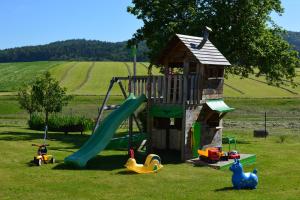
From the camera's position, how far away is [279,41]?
3206 centimetres

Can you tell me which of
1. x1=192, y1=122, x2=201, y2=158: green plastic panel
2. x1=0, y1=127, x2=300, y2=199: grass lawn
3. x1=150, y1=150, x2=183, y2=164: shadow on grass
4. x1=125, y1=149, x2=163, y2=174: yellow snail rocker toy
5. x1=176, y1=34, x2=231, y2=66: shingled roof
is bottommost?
x1=0, y1=127, x2=300, y2=199: grass lawn

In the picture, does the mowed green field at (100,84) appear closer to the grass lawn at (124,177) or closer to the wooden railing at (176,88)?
the grass lawn at (124,177)

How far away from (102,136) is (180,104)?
11.5 feet

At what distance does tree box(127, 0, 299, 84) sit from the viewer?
29922 millimetres

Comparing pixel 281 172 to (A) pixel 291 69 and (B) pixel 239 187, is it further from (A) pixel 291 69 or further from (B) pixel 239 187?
(A) pixel 291 69

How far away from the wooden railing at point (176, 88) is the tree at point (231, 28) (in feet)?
30.3

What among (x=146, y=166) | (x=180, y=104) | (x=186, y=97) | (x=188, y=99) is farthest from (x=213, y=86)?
(x=146, y=166)

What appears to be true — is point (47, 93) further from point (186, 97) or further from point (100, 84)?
point (100, 84)

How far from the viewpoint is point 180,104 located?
1870cm

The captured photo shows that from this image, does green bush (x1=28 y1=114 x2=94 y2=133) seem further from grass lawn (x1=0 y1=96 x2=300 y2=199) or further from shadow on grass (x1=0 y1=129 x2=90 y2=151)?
grass lawn (x1=0 y1=96 x2=300 y2=199)

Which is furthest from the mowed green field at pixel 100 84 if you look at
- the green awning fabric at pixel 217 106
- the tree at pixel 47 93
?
the green awning fabric at pixel 217 106

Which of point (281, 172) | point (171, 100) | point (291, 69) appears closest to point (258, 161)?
point (281, 172)

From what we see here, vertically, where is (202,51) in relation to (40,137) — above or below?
above

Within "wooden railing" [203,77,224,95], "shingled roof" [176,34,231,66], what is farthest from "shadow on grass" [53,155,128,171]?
"shingled roof" [176,34,231,66]
